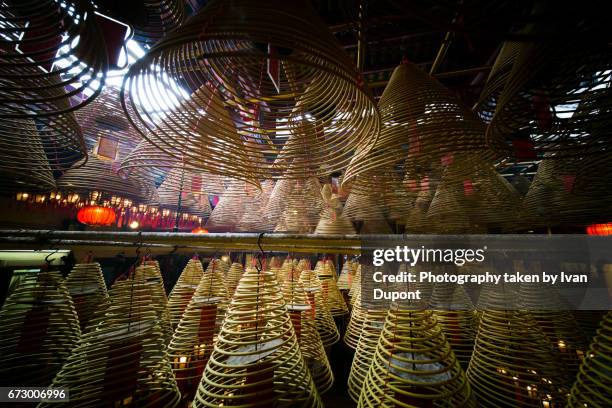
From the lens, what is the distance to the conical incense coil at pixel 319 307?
6.89 ft

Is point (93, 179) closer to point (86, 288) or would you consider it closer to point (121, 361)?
point (86, 288)

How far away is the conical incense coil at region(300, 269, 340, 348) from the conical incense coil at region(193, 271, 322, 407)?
3.07 ft

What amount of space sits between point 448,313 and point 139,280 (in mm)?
2035

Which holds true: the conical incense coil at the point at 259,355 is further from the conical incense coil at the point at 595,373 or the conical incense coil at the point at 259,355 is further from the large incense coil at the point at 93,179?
the large incense coil at the point at 93,179

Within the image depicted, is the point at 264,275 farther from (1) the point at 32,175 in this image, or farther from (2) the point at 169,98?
(1) the point at 32,175

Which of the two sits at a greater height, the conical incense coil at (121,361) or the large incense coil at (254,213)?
the large incense coil at (254,213)

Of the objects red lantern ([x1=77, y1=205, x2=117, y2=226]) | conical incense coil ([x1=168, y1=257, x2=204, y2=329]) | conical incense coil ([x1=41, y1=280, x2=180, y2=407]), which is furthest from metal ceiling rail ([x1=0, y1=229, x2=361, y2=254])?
red lantern ([x1=77, y1=205, x2=117, y2=226])

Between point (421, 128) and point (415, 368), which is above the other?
point (421, 128)

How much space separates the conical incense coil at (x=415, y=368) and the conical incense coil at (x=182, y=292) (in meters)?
1.48

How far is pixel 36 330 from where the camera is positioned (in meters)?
1.34

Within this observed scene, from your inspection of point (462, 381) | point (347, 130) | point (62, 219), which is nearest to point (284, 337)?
point (462, 381)

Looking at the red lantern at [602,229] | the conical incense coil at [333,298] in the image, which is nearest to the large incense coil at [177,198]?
the conical incense coil at [333,298]

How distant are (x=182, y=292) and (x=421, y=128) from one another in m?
2.24

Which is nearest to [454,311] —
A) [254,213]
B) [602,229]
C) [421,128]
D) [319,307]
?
[319,307]
